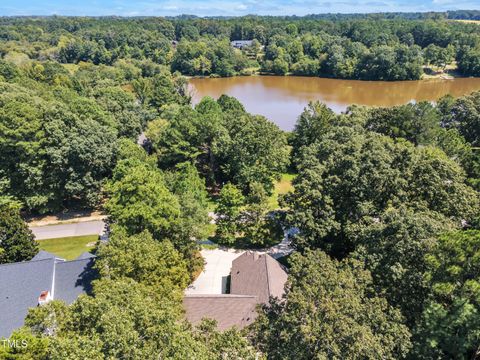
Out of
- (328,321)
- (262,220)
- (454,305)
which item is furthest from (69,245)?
(454,305)

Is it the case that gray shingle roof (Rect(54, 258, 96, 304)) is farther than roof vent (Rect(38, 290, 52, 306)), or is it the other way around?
gray shingle roof (Rect(54, 258, 96, 304))

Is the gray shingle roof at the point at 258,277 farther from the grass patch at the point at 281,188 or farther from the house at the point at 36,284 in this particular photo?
the grass patch at the point at 281,188

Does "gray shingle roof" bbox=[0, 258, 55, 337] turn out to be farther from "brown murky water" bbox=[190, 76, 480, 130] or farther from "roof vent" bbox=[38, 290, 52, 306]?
"brown murky water" bbox=[190, 76, 480, 130]

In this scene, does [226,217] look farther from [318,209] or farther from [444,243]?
[444,243]

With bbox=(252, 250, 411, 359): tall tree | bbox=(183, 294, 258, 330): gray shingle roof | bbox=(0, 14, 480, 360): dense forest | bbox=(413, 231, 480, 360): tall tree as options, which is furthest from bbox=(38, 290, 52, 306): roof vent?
bbox=(413, 231, 480, 360): tall tree

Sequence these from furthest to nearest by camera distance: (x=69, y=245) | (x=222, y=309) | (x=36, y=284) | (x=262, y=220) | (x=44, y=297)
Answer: (x=69, y=245), (x=262, y=220), (x=36, y=284), (x=222, y=309), (x=44, y=297)

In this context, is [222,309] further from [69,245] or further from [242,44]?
[242,44]

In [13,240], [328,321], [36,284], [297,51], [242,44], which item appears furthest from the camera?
[242,44]
